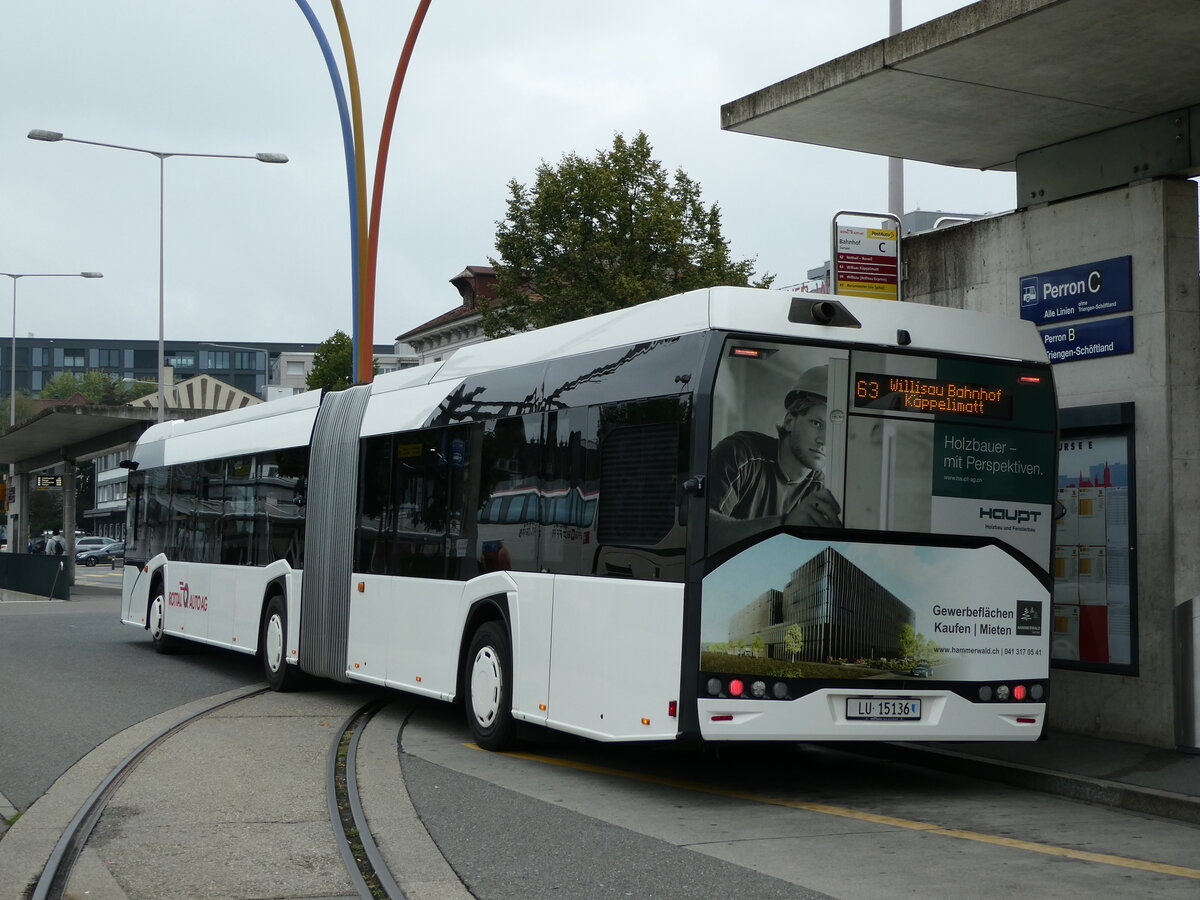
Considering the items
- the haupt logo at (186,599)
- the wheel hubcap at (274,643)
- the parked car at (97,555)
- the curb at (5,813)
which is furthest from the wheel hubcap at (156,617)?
the parked car at (97,555)

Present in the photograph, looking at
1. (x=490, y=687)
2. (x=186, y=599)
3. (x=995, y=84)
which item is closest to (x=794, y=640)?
(x=490, y=687)

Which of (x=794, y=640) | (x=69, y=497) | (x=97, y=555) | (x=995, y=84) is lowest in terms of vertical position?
(x=97, y=555)

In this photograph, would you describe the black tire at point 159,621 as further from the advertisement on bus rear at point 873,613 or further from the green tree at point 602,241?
the green tree at point 602,241

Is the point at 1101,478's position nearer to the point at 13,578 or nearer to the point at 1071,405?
the point at 1071,405

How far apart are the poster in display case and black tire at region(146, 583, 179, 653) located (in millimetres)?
11960

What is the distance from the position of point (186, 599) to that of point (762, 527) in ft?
38.3

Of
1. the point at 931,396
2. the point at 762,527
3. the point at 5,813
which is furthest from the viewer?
the point at 931,396

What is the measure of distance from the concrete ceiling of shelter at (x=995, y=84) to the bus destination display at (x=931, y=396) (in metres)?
2.45

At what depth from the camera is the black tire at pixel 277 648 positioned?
15.3 m

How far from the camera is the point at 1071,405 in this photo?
11859mm

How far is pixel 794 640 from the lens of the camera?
29.1 feet

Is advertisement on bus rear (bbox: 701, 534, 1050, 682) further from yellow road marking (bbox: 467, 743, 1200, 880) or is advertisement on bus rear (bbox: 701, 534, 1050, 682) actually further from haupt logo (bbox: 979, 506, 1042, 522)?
yellow road marking (bbox: 467, 743, 1200, 880)

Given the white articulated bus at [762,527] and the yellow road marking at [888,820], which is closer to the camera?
the yellow road marking at [888,820]

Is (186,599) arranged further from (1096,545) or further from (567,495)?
(1096,545)
